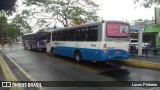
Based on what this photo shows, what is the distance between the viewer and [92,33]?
14734 millimetres

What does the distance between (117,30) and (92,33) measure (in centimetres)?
157

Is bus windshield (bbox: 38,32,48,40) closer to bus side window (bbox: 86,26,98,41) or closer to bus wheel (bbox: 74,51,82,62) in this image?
bus wheel (bbox: 74,51,82,62)

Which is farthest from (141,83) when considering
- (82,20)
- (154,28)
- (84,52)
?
(154,28)

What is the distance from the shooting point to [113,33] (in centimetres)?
1414

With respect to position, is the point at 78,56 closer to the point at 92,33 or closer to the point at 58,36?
the point at 92,33

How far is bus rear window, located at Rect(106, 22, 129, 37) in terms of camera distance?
1396 centimetres

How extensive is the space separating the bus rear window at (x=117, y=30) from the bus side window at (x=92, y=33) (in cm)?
81

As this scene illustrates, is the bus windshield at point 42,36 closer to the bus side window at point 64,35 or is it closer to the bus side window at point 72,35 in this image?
the bus side window at point 64,35

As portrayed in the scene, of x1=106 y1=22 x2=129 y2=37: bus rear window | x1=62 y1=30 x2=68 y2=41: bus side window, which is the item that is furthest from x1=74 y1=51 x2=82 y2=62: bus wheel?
x1=106 y1=22 x2=129 y2=37: bus rear window

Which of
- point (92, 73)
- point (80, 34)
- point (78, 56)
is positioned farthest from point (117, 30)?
point (78, 56)

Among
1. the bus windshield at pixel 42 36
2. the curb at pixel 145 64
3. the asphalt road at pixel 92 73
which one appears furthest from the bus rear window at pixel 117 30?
the bus windshield at pixel 42 36

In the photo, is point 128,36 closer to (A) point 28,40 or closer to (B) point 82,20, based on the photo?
(B) point 82,20

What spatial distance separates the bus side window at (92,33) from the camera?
1434cm

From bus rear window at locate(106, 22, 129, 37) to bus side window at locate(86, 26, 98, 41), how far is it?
81cm
